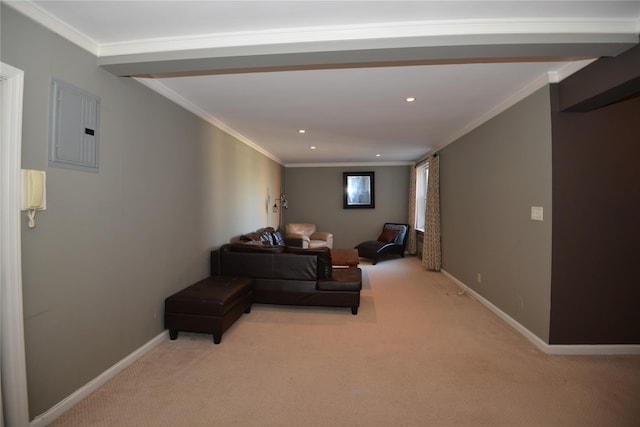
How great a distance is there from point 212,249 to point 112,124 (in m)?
1.97

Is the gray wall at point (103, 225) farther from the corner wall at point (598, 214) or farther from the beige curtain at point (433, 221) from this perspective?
the beige curtain at point (433, 221)

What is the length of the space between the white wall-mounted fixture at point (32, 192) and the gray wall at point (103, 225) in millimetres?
55

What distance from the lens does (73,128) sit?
195 cm

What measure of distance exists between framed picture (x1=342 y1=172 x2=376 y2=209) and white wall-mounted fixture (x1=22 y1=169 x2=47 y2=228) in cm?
667

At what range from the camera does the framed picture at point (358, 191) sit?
313 inches

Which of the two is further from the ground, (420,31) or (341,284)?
(420,31)

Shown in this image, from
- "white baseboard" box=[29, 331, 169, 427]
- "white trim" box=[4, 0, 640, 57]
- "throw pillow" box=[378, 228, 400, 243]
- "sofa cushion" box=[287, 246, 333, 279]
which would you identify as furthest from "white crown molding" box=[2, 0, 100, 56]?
"throw pillow" box=[378, 228, 400, 243]

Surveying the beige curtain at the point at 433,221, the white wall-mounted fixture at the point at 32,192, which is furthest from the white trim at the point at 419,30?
the beige curtain at the point at 433,221

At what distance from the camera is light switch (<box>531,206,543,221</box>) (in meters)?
2.74

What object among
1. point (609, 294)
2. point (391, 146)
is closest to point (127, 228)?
point (609, 294)

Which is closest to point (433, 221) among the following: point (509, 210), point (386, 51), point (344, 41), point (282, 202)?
point (509, 210)

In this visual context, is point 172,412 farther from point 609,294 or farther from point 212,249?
point 609,294

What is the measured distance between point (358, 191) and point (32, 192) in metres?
6.86

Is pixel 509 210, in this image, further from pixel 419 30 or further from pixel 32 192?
pixel 32 192
